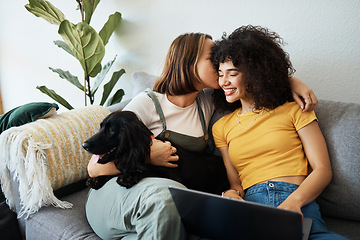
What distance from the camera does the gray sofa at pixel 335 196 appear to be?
1273 mm

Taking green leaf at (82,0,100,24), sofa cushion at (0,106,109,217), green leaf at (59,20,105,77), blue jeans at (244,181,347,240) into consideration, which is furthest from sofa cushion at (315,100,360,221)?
green leaf at (82,0,100,24)

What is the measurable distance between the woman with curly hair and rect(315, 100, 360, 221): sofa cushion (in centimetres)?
7

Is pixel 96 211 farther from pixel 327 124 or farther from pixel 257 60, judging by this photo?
pixel 327 124

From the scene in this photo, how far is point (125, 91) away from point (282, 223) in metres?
1.84

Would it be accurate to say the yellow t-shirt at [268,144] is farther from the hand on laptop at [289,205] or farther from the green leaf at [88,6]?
the green leaf at [88,6]

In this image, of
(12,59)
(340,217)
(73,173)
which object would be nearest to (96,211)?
(73,173)

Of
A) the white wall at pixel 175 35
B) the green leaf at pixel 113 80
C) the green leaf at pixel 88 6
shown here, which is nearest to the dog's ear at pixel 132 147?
the white wall at pixel 175 35

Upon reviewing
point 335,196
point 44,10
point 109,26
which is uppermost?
point 44,10

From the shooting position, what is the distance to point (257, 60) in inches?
51.1

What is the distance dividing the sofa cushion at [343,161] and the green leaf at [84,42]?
1.39 metres

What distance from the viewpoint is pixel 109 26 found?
220 centimetres

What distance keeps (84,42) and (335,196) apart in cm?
162

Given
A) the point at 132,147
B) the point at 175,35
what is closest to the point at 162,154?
the point at 132,147

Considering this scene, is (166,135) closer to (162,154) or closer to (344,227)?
(162,154)
